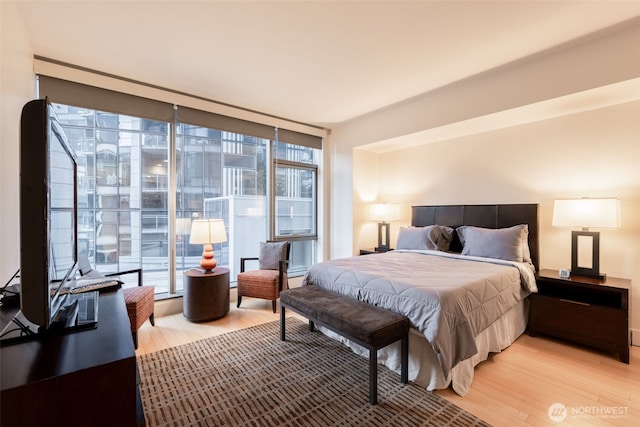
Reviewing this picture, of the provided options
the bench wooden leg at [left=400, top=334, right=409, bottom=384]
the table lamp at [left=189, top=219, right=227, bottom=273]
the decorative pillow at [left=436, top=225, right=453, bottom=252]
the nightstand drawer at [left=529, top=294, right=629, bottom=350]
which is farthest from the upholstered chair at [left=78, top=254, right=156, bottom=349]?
the nightstand drawer at [left=529, top=294, right=629, bottom=350]

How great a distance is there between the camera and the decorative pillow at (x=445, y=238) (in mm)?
3705

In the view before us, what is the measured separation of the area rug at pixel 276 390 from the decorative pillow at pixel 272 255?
1.32 m

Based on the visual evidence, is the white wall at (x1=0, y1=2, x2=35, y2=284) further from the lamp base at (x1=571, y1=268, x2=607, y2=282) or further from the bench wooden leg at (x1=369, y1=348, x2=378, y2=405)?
the lamp base at (x1=571, y1=268, x2=607, y2=282)

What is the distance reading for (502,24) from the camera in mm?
2197

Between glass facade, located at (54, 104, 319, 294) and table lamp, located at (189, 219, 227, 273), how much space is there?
48 cm

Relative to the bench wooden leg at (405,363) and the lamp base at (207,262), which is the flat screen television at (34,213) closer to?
the bench wooden leg at (405,363)

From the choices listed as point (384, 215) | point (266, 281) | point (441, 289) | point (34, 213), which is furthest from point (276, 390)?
point (384, 215)

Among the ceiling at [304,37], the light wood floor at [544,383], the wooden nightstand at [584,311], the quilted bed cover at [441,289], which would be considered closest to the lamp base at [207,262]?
the light wood floor at [544,383]

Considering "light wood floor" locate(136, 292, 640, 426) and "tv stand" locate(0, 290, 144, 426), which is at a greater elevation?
"tv stand" locate(0, 290, 144, 426)

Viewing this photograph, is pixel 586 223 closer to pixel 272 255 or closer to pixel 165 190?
pixel 272 255

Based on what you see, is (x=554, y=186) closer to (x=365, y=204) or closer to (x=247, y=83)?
(x=365, y=204)

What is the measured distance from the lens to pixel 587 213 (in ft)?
8.53

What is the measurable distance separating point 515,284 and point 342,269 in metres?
1.60

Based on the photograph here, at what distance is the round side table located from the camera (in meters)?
3.12
